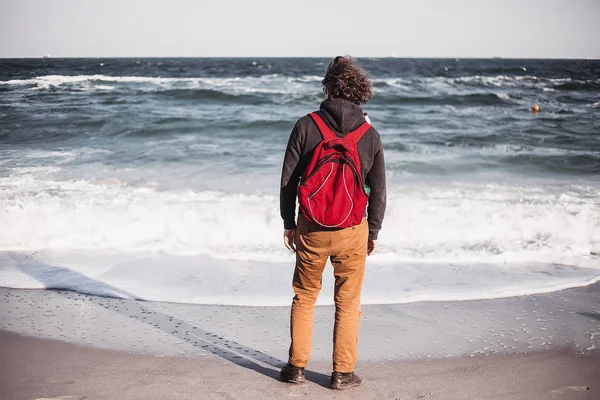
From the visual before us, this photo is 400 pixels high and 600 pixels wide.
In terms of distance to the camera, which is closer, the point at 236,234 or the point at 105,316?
the point at 105,316

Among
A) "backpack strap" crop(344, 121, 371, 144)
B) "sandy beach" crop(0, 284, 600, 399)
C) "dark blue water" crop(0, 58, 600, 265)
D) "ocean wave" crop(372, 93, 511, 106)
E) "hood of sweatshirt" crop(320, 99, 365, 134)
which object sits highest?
"ocean wave" crop(372, 93, 511, 106)

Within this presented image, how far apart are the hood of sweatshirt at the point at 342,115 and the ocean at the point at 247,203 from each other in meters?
1.95

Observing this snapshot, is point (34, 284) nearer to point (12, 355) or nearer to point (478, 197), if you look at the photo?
point (12, 355)

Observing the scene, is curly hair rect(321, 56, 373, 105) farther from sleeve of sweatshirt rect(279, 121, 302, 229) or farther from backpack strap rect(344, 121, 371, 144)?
sleeve of sweatshirt rect(279, 121, 302, 229)

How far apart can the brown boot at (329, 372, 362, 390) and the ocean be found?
4.26 feet

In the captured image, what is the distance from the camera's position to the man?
2.52 meters

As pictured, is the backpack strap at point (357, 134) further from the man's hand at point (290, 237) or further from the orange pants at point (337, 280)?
the man's hand at point (290, 237)

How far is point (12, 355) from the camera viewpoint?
10.3 feet

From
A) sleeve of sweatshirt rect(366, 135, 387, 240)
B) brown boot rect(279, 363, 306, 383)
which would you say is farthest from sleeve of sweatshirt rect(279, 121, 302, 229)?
brown boot rect(279, 363, 306, 383)

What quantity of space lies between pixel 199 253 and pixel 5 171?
5.75m

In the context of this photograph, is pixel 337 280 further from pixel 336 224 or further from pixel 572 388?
pixel 572 388

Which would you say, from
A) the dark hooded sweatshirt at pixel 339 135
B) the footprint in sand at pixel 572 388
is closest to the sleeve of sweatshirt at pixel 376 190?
the dark hooded sweatshirt at pixel 339 135

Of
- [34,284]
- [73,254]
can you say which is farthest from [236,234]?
[34,284]

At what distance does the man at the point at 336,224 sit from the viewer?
2523 millimetres
